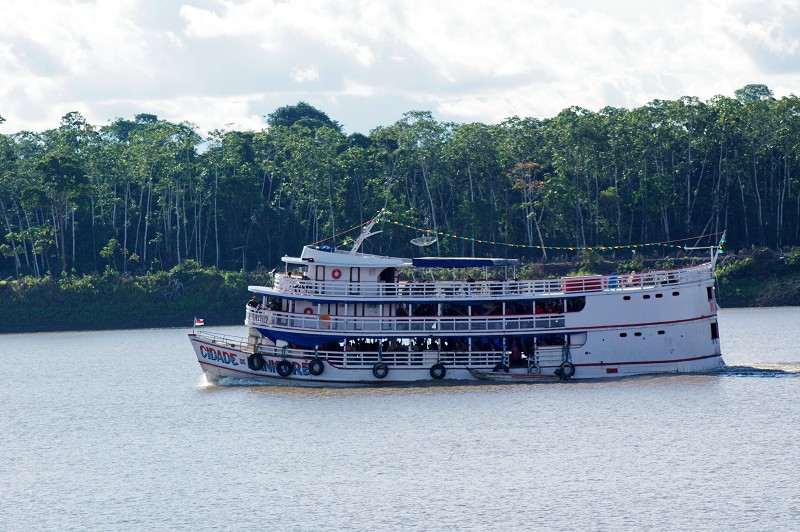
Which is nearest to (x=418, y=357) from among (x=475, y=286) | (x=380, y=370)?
(x=380, y=370)

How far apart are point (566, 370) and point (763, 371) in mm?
8775

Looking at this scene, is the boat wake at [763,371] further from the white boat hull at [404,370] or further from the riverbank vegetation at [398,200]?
the riverbank vegetation at [398,200]

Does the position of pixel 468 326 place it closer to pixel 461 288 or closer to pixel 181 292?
pixel 461 288

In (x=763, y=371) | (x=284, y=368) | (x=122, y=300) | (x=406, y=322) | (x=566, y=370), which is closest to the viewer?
(x=566, y=370)

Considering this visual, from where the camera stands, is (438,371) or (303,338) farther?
(303,338)

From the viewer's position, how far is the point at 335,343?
58062mm

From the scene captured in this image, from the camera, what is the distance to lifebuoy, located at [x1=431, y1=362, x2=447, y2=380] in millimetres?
56750

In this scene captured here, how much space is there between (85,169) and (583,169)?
41.9 metres

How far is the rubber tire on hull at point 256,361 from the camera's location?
58125mm

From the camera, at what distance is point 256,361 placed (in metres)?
58.2

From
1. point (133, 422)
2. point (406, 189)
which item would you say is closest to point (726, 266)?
point (406, 189)

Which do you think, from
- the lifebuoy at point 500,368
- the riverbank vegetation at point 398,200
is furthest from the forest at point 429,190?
the lifebuoy at point 500,368

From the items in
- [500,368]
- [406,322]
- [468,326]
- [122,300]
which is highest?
[122,300]

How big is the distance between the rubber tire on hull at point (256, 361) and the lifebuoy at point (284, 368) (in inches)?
34.4
